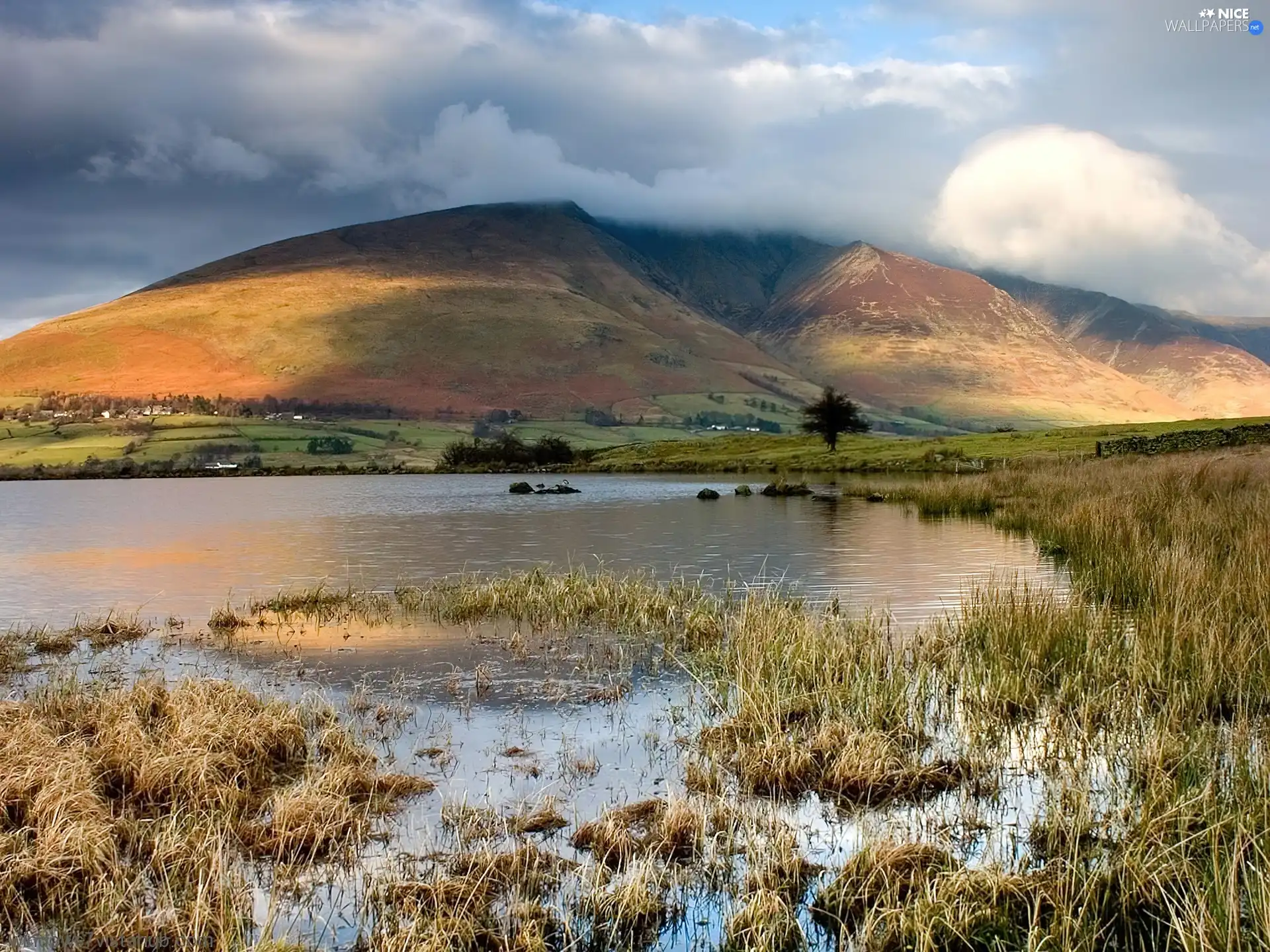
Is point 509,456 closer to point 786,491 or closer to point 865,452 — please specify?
point 865,452

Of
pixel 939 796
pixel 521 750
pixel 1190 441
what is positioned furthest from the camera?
pixel 1190 441

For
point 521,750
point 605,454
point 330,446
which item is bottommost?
point 605,454

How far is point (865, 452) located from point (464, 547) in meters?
74.4

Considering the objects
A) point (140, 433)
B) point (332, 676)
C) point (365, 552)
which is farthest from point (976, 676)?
point (140, 433)

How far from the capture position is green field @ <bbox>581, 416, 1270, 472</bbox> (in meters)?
79.9

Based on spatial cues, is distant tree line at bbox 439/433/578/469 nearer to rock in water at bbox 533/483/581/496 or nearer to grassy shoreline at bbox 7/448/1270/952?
rock in water at bbox 533/483/581/496

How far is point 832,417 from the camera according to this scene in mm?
101938

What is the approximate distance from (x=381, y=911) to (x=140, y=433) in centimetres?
17548

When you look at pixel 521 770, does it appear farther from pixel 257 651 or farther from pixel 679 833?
pixel 257 651

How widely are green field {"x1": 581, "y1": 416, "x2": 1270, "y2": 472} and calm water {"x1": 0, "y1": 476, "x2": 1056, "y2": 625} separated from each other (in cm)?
2607

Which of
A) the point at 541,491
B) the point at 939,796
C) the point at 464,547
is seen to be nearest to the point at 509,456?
the point at 541,491

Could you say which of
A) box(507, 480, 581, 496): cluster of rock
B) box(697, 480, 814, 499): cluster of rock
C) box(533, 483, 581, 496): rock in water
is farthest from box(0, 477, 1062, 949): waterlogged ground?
box(533, 483, 581, 496): rock in water

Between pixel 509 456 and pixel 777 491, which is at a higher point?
pixel 509 456

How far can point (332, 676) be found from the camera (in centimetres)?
1557
